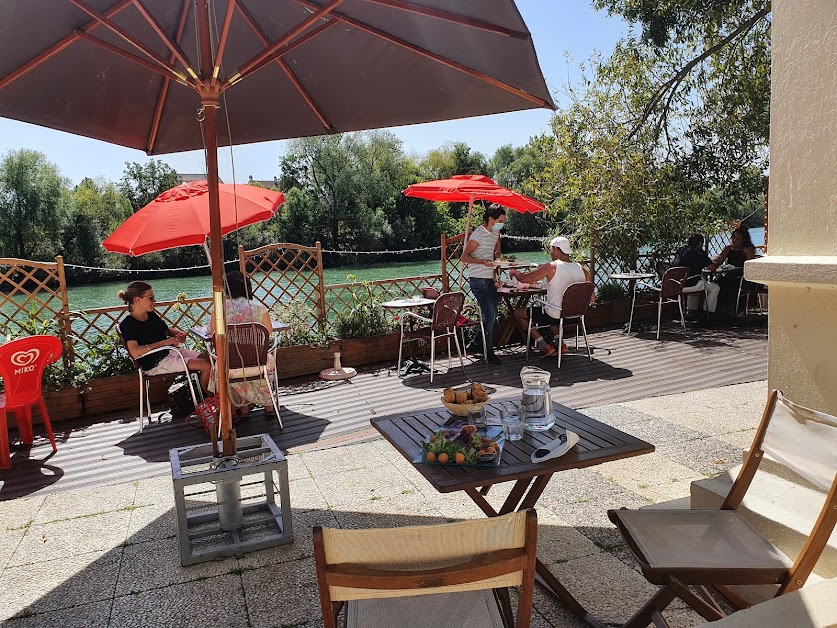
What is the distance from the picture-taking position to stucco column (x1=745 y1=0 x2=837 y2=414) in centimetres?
206

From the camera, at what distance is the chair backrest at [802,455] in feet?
5.28

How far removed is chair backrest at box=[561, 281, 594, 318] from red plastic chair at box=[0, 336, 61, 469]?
4156 millimetres

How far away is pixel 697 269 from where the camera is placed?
813cm

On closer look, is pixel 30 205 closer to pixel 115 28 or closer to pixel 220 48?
pixel 115 28

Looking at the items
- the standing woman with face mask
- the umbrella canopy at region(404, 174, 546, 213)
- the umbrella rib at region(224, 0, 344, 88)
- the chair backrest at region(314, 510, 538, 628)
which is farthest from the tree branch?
the chair backrest at region(314, 510, 538, 628)

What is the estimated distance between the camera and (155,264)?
31.0 metres

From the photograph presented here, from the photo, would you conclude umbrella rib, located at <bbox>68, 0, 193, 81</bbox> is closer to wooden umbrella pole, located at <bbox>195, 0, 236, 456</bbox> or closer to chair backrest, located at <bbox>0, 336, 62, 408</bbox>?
wooden umbrella pole, located at <bbox>195, 0, 236, 456</bbox>

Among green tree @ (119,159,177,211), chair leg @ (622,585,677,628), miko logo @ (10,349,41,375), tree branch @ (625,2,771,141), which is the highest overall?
green tree @ (119,159,177,211)

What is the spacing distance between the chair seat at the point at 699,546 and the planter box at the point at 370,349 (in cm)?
479

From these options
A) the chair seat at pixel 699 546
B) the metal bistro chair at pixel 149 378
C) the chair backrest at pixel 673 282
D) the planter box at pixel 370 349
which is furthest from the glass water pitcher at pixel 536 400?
the chair backrest at pixel 673 282

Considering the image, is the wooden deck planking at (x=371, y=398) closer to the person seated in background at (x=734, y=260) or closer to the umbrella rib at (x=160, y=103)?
the person seated in background at (x=734, y=260)

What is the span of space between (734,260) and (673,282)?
4.81 feet

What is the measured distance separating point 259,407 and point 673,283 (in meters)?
4.83

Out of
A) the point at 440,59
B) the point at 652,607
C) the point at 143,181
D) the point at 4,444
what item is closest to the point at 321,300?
the point at 4,444
